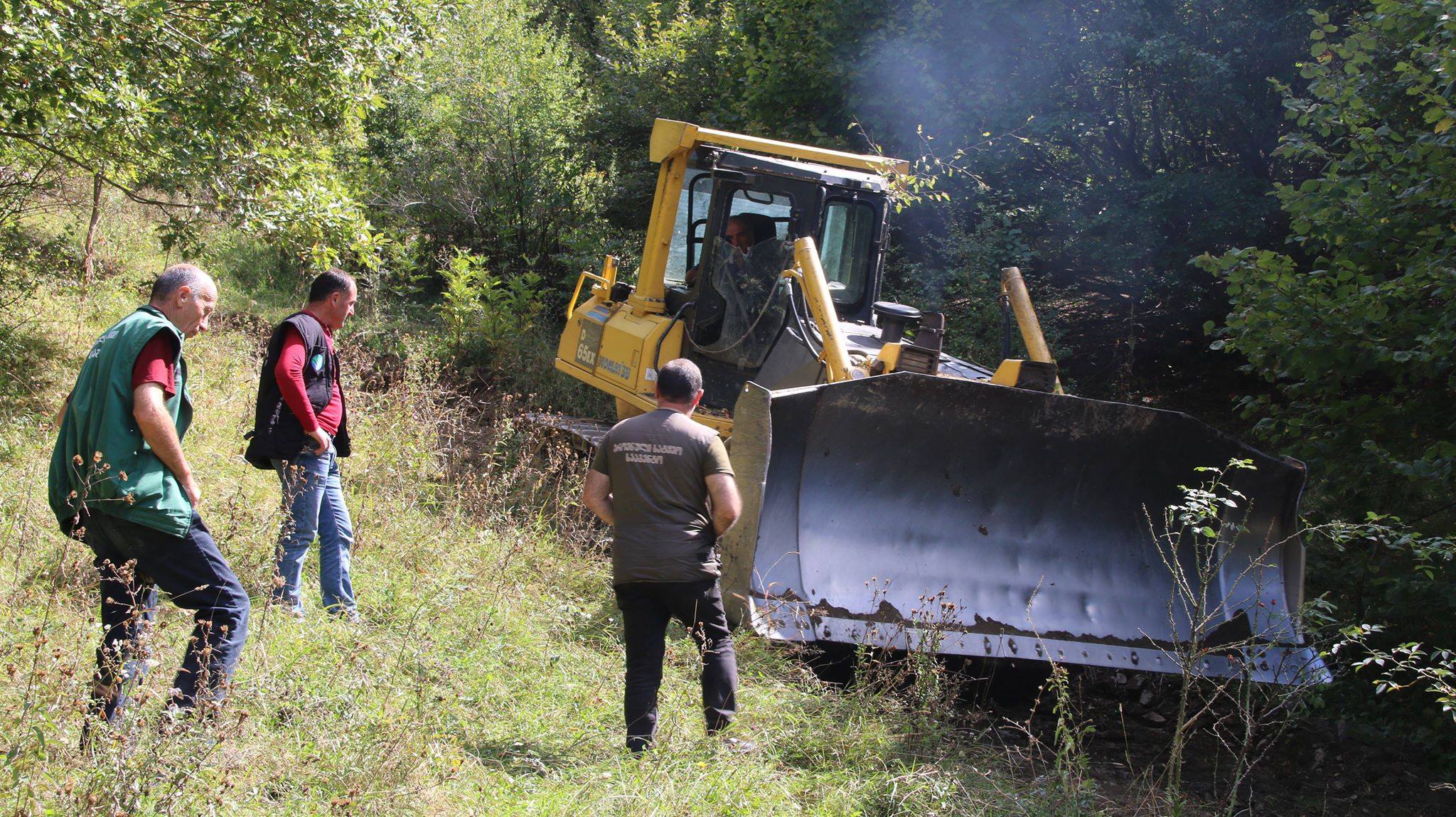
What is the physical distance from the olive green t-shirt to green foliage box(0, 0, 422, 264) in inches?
189

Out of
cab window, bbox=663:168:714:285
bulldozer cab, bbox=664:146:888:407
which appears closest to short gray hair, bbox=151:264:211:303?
bulldozer cab, bbox=664:146:888:407

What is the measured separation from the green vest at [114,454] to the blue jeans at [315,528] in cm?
114

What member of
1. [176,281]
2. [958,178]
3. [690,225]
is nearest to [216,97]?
[690,225]

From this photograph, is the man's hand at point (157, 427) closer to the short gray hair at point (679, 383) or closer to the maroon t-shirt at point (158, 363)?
the maroon t-shirt at point (158, 363)

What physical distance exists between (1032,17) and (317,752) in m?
10.5

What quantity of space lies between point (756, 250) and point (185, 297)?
13.0ft

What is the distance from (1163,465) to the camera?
18.6 ft

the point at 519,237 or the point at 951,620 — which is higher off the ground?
the point at 519,237

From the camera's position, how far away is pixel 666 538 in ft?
13.1

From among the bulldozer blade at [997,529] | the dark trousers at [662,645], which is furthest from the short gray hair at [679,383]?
the bulldozer blade at [997,529]

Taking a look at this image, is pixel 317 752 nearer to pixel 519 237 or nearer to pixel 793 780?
pixel 793 780

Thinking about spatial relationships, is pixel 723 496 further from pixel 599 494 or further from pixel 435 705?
pixel 435 705

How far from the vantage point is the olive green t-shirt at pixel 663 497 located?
4004mm

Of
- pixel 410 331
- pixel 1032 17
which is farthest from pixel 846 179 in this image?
pixel 410 331
